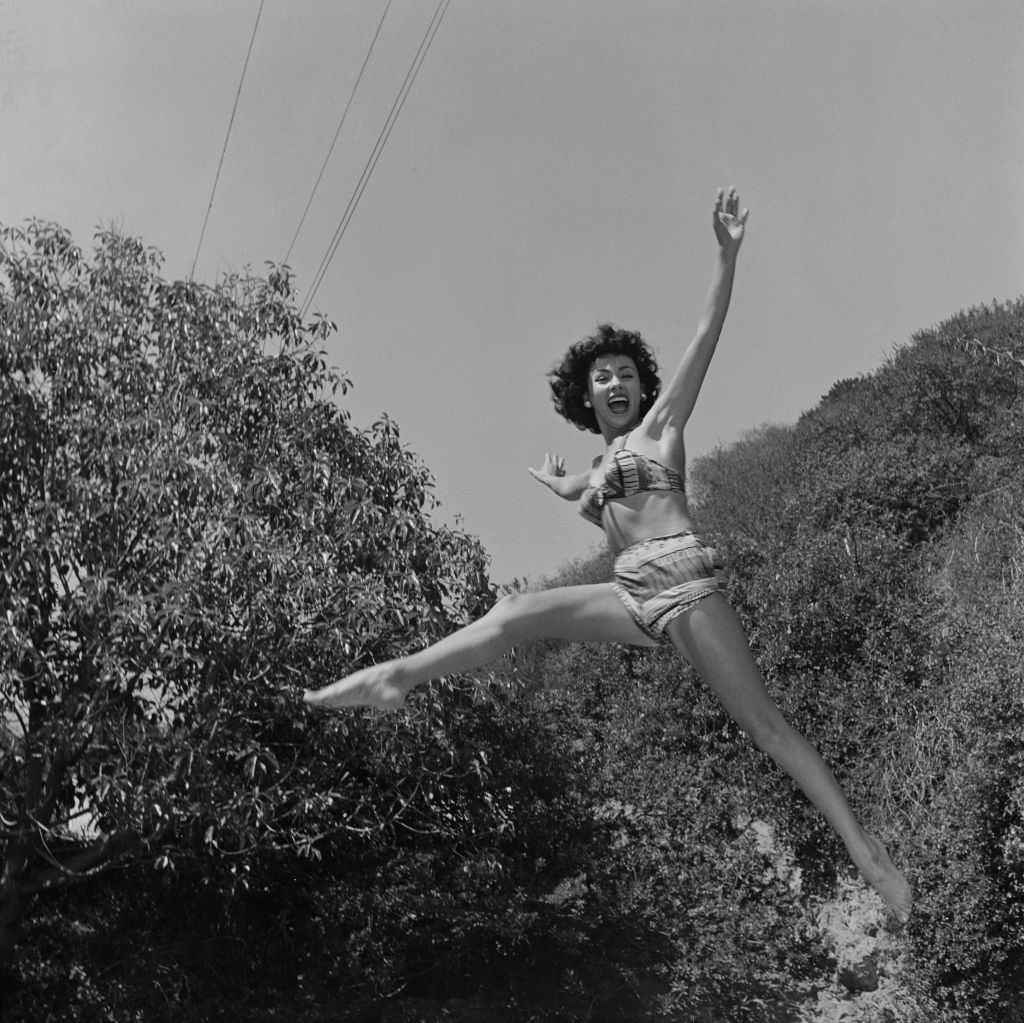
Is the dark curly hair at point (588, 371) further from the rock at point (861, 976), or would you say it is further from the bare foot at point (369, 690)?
the rock at point (861, 976)

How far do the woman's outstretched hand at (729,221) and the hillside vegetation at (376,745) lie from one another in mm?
3633

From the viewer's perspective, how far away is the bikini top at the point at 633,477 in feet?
11.4

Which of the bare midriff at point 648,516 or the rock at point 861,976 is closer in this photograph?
the bare midriff at point 648,516

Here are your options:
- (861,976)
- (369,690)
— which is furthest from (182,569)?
(861,976)

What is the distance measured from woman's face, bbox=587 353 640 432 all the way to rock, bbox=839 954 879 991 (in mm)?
6771

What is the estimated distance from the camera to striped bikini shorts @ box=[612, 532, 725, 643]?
3324 mm

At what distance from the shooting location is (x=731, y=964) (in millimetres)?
8867

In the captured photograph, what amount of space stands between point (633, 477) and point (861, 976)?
6.99 m

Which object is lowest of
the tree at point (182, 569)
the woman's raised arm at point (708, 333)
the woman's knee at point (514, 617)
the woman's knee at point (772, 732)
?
the woman's knee at point (772, 732)

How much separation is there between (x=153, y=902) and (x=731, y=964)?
4.07 m

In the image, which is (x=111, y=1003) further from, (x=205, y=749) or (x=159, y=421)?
(x=159, y=421)

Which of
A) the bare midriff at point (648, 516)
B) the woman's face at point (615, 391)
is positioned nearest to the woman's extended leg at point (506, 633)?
the bare midriff at point (648, 516)

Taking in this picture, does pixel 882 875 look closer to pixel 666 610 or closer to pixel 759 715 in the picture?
pixel 759 715

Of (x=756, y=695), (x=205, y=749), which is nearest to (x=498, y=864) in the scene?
(x=205, y=749)
